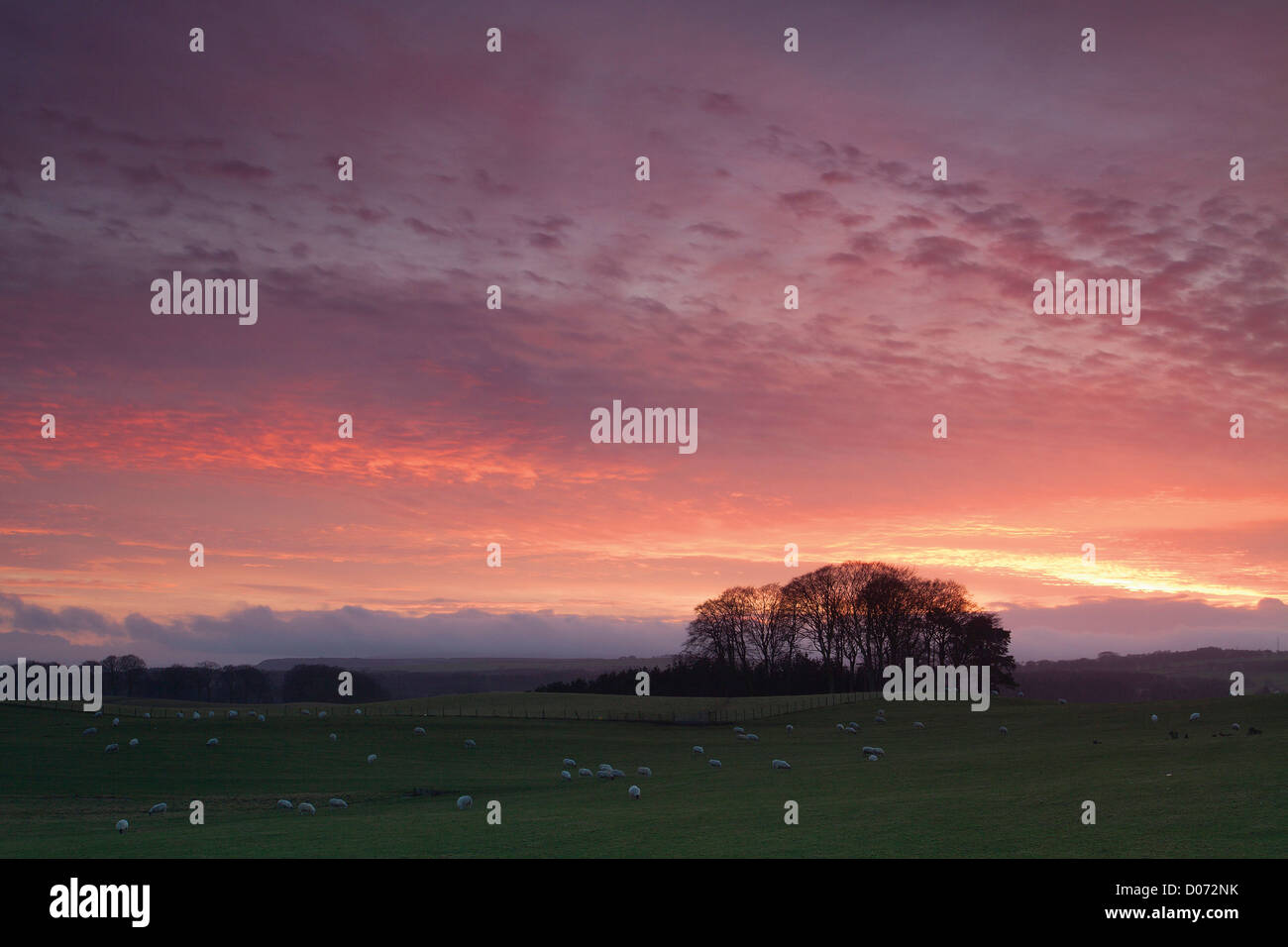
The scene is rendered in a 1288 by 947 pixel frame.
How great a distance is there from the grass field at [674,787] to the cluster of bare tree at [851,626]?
35.6 m

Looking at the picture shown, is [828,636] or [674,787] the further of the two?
[828,636]

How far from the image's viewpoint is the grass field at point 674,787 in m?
19.8

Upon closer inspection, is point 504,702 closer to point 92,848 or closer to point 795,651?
point 795,651

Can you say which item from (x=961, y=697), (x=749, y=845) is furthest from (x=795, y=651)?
(x=749, y=845)

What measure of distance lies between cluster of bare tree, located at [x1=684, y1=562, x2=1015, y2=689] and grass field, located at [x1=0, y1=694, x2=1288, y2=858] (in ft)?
117

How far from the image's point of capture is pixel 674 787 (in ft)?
117

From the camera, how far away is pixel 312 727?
7269cm

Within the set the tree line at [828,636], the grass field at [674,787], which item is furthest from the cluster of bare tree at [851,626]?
the grass field at [674,787]

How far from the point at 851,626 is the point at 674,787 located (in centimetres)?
8423

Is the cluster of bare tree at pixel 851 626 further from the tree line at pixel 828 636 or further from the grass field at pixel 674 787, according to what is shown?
the grass field at pixel 674 787

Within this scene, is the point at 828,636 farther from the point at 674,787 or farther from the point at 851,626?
the point at 674,787

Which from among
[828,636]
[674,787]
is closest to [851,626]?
[828,636]

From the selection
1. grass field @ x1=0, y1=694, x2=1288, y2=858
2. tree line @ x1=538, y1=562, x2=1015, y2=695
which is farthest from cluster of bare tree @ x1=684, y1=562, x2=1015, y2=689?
grass field @ x1=0, y1=694, x2=1288, y2=858
